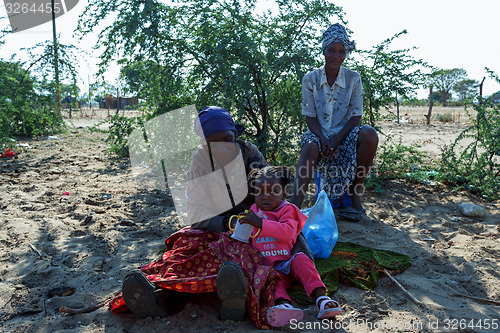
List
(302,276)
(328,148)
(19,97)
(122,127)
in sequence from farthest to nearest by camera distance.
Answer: (19,97) < (122,127) < (328,148) < (302,276)

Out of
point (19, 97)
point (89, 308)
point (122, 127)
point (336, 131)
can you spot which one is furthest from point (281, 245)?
point (19, 97)

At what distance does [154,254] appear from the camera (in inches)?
124

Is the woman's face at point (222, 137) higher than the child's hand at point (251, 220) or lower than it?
higher

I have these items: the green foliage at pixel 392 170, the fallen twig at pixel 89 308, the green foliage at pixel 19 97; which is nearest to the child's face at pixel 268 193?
the fallen twig at pixel 89 308

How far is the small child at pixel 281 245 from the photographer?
2.05 metres

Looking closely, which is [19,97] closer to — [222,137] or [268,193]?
[222,137]

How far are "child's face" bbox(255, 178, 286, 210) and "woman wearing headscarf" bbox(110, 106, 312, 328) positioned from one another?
29 cm

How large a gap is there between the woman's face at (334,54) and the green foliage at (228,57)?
954mm

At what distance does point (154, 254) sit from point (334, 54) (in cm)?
258

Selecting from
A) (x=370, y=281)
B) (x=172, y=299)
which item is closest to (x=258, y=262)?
(x=172, y=299)

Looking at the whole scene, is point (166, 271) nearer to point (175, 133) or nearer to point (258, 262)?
point (258, 262)

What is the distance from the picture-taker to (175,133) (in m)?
5.42

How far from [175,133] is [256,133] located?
1.19m

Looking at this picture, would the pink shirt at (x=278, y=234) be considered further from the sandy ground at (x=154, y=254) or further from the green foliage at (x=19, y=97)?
the green foliage at (x=19, y=97)
